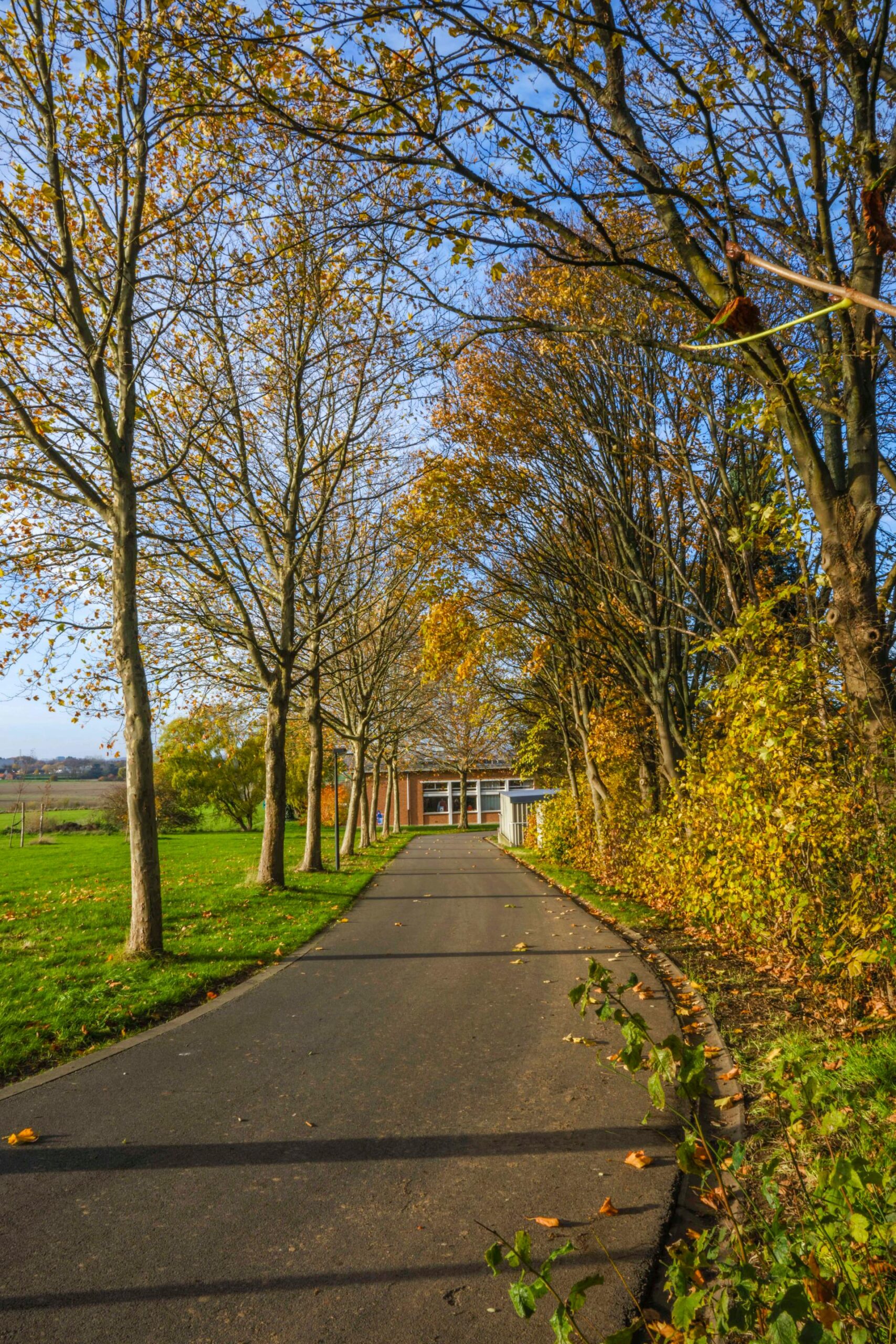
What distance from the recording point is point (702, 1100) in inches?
199

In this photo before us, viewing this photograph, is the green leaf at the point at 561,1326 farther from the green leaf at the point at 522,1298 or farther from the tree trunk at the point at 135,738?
the tree trunk at the point at 135,738

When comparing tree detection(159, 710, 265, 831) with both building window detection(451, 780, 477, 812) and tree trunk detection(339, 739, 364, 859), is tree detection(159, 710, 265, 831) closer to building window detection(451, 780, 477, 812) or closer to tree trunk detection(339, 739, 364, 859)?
tree trunk detection(339, 739, 364, 859)

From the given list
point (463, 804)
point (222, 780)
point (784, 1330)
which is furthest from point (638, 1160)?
point (463, 804)

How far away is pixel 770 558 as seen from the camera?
17625 millimetres

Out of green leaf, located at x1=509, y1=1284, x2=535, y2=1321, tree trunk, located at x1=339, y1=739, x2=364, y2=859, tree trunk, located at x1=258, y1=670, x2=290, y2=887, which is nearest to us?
green leaf, located at x1=509, y1=1284, x2=535, y2=1321

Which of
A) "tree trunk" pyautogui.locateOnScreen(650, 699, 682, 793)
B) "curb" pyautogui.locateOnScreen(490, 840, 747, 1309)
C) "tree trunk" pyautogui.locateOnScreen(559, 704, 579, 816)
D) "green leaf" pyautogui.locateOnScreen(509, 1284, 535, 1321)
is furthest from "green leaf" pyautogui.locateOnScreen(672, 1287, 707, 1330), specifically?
"tree trunk" pyautogui.locateOnScreen(559, 704, 579, 816)

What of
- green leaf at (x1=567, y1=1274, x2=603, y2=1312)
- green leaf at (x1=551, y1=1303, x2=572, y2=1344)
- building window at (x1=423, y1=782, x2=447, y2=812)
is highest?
green leaf at (x1=567, y1=1274, x2=603, y2=1312)

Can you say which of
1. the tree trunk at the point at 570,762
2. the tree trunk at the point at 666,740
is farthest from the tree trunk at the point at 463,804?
the tree trunk at the point at 666,740

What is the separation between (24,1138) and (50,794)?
38.3 metres

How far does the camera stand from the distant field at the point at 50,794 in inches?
1494

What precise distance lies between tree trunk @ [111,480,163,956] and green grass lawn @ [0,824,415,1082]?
51 centimetres

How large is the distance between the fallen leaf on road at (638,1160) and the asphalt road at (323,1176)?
0.18ft

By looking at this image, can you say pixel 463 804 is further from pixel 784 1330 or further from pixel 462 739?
pixel 784 1330

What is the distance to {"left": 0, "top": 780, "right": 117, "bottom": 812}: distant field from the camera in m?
37.9
